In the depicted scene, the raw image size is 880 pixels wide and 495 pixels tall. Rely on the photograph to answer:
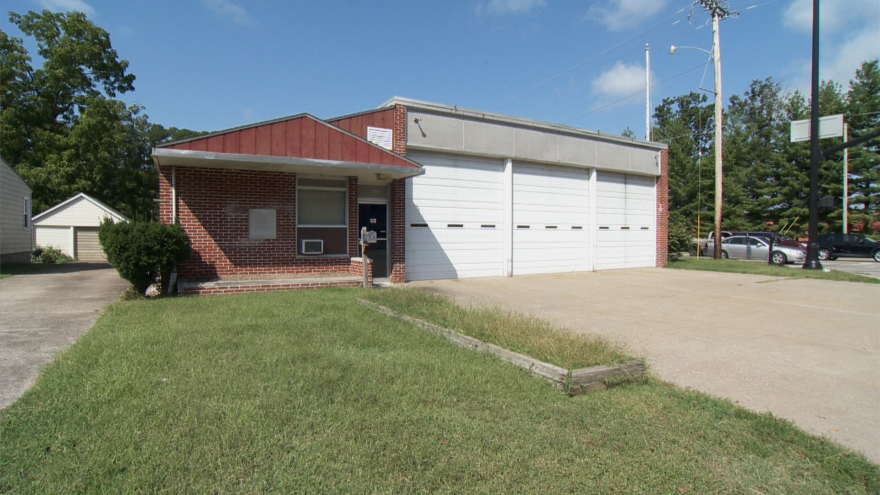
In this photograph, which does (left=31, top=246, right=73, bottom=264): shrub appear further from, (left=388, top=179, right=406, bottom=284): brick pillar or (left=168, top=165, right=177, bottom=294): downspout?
(left=388, top=179, right=406, bottom=284): brick pillar

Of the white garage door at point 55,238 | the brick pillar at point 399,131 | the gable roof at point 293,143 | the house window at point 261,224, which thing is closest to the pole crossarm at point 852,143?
the brick pillar at point 399,131

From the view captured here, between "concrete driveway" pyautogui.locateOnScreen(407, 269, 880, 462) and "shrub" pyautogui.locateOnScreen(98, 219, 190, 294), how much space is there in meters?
5.86

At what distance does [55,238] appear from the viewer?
2872 cm

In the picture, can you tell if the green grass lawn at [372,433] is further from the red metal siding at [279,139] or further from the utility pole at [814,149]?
the utility pole at [814,149]

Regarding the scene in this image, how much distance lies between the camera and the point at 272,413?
3730 mm

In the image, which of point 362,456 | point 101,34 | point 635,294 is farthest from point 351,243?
point 101,34

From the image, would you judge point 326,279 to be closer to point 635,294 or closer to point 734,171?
point 635,294

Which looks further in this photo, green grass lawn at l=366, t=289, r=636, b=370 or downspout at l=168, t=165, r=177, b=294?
downspout at l=168, t=165, r=177, b=294

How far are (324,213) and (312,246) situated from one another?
88 cm

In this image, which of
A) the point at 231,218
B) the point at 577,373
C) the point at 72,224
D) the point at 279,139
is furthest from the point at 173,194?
the point at 72,224

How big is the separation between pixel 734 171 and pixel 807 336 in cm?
3821

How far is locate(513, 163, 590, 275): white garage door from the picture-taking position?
53.1ft

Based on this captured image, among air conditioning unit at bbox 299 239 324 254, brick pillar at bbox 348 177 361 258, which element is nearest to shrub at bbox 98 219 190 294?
air conditioning unit at bbox 299 239 324 254

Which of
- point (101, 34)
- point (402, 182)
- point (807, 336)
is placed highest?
point (101, 34)
